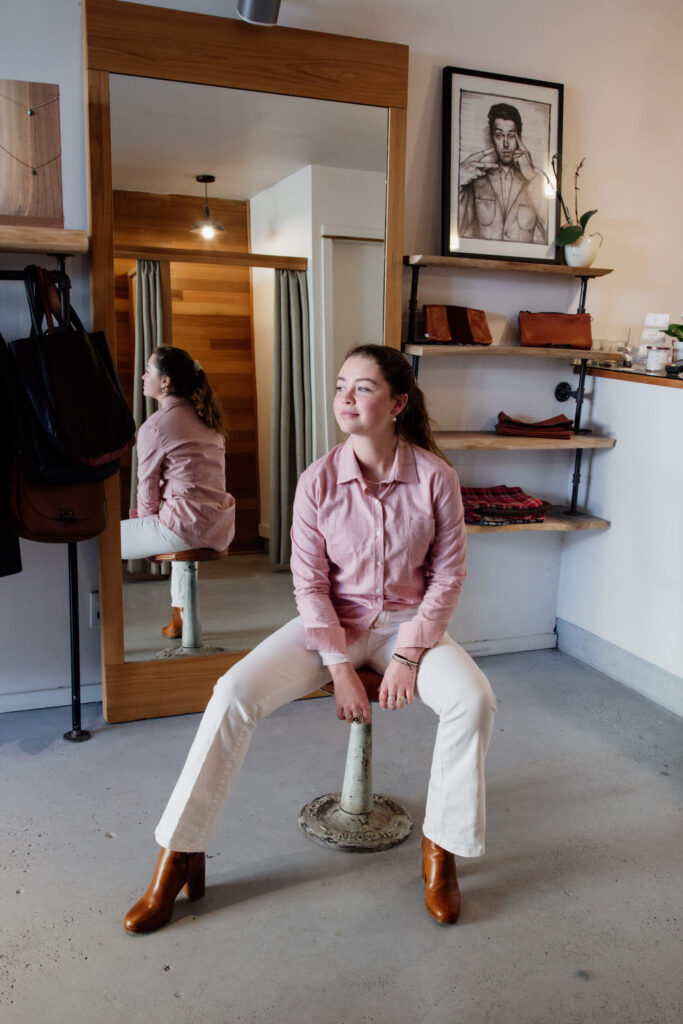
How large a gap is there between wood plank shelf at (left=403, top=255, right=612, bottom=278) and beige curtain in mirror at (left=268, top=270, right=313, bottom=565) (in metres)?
0.43

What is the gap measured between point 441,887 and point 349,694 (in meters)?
0.47

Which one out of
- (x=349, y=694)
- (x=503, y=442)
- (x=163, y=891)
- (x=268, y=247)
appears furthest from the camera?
(x=503, y=442)

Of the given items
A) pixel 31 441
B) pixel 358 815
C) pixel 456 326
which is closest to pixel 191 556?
pixel 31 441

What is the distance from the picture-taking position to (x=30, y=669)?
2.83m

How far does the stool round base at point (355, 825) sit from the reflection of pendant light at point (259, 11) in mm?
2317

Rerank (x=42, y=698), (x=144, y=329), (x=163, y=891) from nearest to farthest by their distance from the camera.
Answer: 1. (x=163, y=891)
2. (x=144, y=329)
3. (x=42, y=698)

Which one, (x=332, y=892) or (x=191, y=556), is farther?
(x=191, y=556)

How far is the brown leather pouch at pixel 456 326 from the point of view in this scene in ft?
9.92

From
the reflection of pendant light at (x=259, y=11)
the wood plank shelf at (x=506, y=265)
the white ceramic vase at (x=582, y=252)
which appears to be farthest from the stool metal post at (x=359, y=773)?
the reflection of pendant light at (x=259, y=11)

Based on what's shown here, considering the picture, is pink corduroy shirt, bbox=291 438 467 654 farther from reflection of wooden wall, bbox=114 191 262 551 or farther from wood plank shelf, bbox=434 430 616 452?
wood plank shelf, bbox=434 430 616 452

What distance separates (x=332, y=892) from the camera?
1949mm

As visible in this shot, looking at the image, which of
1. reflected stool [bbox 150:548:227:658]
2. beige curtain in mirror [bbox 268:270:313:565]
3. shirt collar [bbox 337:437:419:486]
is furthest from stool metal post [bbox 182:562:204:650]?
shirt collar [bbox 337:437:419:486]

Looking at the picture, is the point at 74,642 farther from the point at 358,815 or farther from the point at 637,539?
the point at 637,539

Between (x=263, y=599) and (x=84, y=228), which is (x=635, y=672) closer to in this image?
(x=263, y=599)
